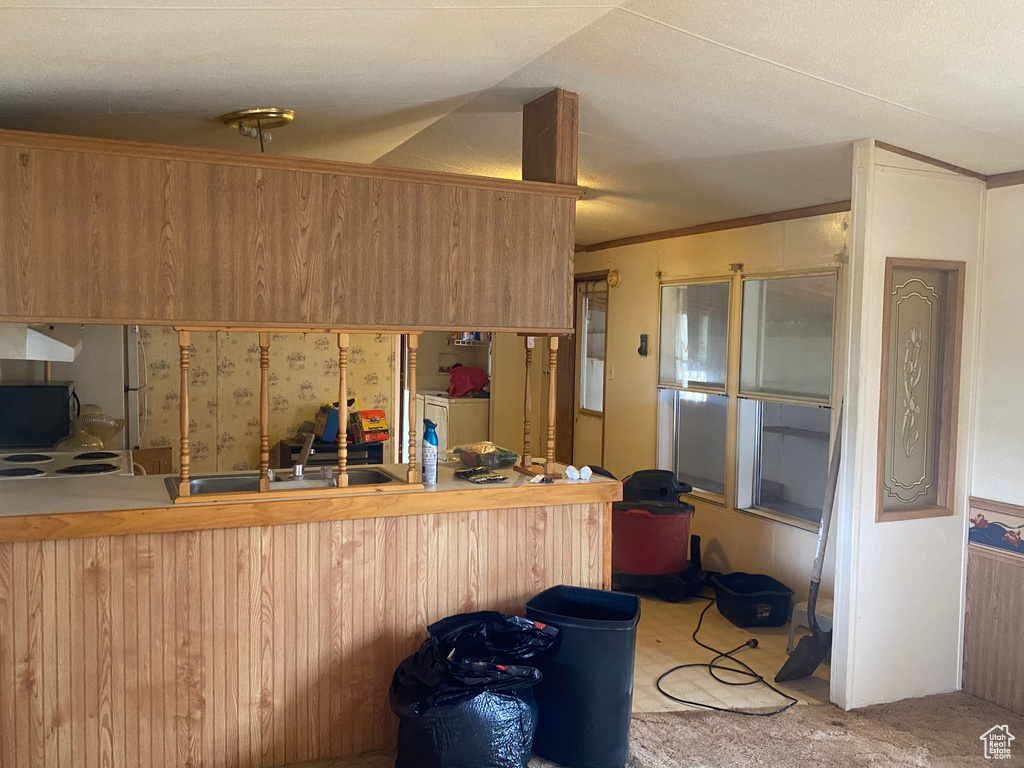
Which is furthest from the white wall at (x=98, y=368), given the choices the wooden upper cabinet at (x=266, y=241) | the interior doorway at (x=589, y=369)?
the interior doorway at (x=589, y=369)

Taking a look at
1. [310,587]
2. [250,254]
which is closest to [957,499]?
→ [310,587]

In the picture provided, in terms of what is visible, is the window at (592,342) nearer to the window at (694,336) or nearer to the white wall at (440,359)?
the window at (694,336)

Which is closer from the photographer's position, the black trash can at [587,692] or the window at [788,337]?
the black trash can at [587,692]

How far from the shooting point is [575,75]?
317cm

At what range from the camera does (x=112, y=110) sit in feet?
10.6

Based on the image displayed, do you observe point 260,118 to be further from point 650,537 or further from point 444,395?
point 444,395

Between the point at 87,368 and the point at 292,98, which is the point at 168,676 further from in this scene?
the point at 87,368

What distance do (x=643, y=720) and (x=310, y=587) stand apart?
1464mm

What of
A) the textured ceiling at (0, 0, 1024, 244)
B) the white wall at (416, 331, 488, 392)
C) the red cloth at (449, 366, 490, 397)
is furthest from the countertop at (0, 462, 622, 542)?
the white wall at (416, 331, 488, 392)

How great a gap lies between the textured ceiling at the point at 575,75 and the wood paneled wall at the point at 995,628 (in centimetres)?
171

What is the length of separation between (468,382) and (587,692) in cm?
→ 527

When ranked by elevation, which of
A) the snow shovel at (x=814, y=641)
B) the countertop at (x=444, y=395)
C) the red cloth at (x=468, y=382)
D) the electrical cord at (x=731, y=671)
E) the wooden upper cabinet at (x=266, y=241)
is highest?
the wooden upper cabinet at (x=266, y=241)

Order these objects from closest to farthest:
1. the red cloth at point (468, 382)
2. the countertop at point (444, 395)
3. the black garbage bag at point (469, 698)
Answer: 1. the black garbage bag at point (469, 698)
2. the countertop at point (444, 395)
3. the red cloth at point (468, 382)

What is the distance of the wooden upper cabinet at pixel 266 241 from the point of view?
2.71 meters
